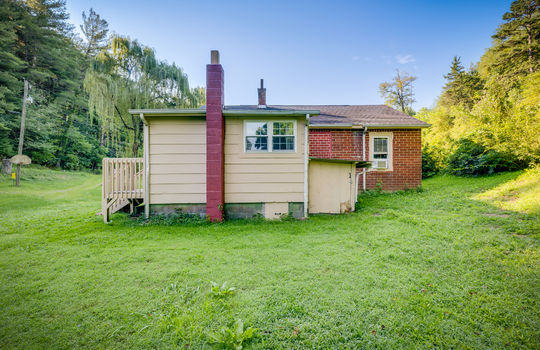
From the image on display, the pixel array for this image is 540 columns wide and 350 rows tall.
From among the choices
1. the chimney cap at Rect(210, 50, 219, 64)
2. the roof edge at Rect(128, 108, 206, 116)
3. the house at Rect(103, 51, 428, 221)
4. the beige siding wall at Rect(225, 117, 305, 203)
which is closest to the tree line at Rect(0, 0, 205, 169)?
the house at Rect(103, 51, 428, 221)

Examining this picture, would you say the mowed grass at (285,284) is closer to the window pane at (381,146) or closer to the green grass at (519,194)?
the green grass at (519,194)

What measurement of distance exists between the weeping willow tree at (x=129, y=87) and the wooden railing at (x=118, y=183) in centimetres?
666

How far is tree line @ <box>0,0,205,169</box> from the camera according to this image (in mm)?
12547

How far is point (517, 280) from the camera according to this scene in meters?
2.61

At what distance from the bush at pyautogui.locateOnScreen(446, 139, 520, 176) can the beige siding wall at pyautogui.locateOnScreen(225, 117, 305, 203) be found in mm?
9677

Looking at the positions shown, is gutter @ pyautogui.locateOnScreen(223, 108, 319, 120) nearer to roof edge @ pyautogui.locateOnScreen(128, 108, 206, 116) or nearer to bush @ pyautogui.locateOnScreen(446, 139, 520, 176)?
roof edge @ pyautogui.locateOnScreen(128, 108, 206, 116)

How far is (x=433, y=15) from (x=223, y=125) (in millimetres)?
16521

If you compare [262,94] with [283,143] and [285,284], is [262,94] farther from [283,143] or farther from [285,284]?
[285,284]

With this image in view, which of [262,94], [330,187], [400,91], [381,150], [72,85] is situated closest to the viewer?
[330,187]

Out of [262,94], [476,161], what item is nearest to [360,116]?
[262,94]

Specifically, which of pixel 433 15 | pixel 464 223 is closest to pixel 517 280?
pixel 464 223

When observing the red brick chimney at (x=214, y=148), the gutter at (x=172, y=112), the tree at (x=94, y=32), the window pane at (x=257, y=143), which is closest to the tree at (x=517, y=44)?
the window pane at (x=257, y=143)

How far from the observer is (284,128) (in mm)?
6395

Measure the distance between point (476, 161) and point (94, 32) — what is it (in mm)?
40186
